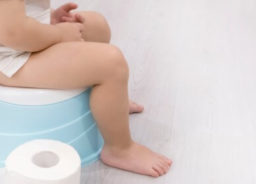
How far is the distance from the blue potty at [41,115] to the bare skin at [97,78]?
0.03m

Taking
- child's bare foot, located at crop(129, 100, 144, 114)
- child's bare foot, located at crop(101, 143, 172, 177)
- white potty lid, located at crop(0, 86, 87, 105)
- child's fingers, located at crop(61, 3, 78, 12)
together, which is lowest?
child's bare foot, located at crop(101, 143, 172, 177)

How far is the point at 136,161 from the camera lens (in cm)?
109

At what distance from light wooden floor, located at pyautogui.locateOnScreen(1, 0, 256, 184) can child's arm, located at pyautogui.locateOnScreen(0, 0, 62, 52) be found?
35 centimetres

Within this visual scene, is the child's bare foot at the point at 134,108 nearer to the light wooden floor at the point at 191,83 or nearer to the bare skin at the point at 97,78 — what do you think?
the light wooden floor at the point at 191,83

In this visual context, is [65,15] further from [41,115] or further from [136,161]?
[136,161]

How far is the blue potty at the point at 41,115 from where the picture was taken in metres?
0.99

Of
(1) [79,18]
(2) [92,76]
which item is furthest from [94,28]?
(2) [92,76]

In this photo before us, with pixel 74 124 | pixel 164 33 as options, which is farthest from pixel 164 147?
pixel 164 33

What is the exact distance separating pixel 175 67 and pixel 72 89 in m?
0.63

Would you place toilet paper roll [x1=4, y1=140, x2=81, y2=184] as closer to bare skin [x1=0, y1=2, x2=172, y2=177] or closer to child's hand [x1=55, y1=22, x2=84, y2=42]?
bare skin [x1=0, y1=2, x2=172, y2=177]

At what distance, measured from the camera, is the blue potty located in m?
0.99

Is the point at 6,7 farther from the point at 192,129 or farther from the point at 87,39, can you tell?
the point at 192,129

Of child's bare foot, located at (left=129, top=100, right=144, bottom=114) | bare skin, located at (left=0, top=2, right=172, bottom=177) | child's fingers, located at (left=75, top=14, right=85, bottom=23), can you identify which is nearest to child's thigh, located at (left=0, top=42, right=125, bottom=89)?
bare skin, located at (left=0, top=2, right=172, bottom=177)

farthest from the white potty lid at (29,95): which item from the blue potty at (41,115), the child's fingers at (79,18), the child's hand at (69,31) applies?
the child's fingers at (79,18)
